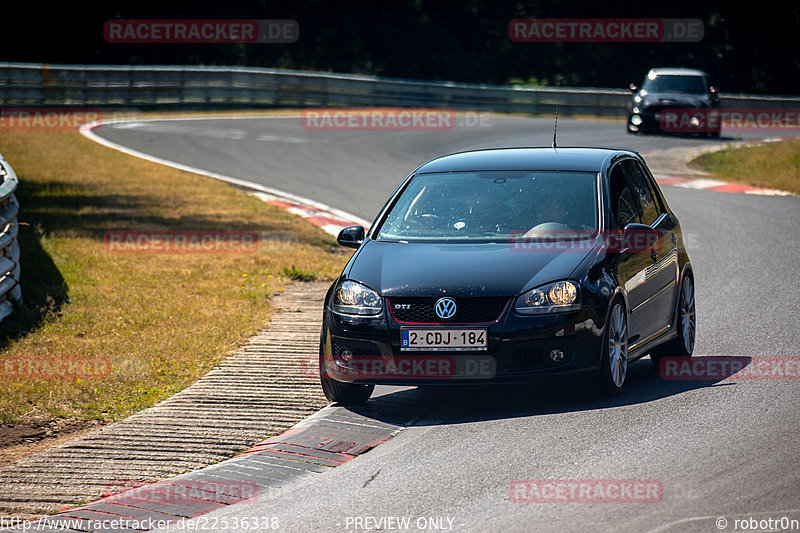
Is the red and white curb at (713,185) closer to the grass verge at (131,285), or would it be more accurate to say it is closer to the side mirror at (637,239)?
the grass verge at (131,285)

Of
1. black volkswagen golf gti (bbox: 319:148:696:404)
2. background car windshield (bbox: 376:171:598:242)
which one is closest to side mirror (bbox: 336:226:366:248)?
black volkswagen golf gti (bbox: 319:148:696:404)

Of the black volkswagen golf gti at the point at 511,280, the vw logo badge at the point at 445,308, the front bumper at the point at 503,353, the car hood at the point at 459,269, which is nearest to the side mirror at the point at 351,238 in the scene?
the black volkswagen golf gti at the point at 511,280

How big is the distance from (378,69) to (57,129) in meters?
22.6

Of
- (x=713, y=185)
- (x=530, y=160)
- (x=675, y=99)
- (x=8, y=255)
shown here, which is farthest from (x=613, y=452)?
(x=675, y=99)

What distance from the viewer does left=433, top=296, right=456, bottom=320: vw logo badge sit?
23.7ft

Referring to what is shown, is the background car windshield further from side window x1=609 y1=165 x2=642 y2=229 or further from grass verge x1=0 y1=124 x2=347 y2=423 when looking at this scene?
grass verge x1=0 y1=124 x2=347 y2=423

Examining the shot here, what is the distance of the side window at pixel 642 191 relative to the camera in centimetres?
888

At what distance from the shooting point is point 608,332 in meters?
7.48

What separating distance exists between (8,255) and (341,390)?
14.3 ft

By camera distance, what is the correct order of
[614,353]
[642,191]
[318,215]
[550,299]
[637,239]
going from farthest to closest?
[318,215] → [642,191] → [637,239] → [614,353] → [550,299]

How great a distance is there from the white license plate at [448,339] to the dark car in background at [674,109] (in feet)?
78.8

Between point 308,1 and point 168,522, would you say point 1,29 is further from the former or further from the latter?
point 168,522

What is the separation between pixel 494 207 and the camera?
8305 mm

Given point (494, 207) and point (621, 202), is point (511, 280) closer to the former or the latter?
point (494, 207)
